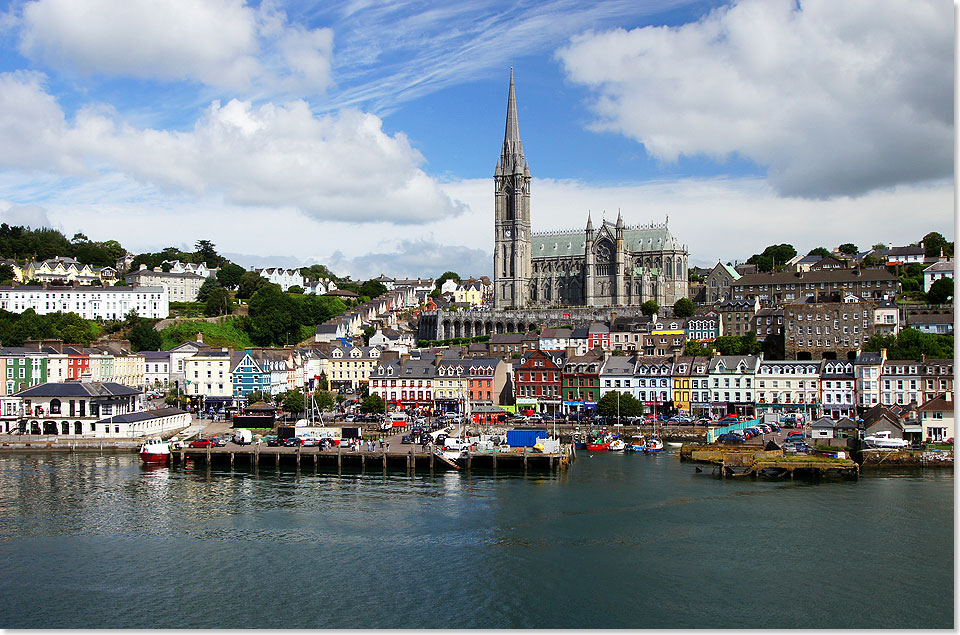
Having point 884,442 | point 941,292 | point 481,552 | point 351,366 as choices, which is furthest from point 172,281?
point 481,552

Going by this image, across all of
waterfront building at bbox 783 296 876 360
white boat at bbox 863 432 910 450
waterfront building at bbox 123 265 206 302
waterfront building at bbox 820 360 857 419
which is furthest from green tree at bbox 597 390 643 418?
waterfront building at bbox 123 265 206 302

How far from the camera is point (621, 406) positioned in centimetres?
4641

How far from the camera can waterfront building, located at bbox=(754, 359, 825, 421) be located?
153 ft

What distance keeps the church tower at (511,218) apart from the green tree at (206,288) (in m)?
27.8

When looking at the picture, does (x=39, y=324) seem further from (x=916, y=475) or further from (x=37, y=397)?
(x=916, y=475)

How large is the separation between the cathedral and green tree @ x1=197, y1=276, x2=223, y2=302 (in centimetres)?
2770

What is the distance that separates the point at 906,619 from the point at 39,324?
60.9 m

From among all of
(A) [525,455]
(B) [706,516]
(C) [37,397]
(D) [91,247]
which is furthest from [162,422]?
(D) [91,247]

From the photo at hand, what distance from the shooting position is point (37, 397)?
4344 cm

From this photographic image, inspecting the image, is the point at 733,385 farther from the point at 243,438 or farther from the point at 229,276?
the point at 229,276

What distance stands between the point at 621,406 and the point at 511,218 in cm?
5022

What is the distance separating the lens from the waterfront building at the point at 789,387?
4653 cm

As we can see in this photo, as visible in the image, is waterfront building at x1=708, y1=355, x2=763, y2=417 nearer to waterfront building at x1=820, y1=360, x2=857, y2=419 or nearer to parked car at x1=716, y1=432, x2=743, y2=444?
waterfront building at x1=820, y1=360, x2=857, y2=419

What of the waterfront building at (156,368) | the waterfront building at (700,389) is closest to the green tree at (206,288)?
the waterfront building at (156,368)
